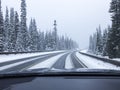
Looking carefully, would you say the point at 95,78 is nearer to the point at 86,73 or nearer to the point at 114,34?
the point at 86,73

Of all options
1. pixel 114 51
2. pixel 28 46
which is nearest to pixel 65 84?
pixel 114 51

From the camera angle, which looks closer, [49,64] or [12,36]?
[49,64]

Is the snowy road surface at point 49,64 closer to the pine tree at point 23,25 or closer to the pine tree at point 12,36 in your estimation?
the pine tree at point 23,25

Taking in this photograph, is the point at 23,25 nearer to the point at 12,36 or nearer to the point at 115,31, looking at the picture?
the point at 12,36

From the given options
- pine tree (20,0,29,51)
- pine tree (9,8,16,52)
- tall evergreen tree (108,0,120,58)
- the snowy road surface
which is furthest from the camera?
pine tree (9,8,16,52)

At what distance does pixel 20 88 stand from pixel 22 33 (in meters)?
78.3

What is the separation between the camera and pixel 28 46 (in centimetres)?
9162

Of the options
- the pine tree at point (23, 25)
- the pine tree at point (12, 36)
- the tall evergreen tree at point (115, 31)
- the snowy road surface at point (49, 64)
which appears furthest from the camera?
the pine tree at point (12, 36)

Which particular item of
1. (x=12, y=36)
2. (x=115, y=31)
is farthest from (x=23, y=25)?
(x=115, y=31)

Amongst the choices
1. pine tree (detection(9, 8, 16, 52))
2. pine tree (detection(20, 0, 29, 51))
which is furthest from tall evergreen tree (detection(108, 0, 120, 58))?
pine tree (detection(9, 8, 16, 52))

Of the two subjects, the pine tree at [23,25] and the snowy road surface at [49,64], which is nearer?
the snowy road surface at [49,64]

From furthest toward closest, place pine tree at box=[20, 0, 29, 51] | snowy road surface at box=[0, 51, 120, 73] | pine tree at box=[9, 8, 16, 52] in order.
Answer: pine tree at box=[9, 8, 16, 52] < pine tree at box=[20, 0, 29, 51] < snowy road surface at box=[0, 51, 120, 73]

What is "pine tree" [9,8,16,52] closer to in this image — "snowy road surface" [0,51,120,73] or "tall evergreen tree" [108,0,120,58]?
"tall evergreen tree" [108,0,120,58]

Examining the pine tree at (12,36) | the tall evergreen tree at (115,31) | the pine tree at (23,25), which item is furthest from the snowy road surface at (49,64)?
the pine tree at (12,36)
